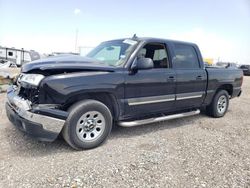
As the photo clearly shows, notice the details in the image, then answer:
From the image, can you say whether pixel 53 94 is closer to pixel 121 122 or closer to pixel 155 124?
pixel 121 122

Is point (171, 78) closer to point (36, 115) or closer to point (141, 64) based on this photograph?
point (141, 64)

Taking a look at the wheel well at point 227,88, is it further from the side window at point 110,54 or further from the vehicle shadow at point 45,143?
the side window at point 110,54

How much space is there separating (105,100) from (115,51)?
1125 millimetres

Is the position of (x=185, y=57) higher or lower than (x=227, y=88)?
higher

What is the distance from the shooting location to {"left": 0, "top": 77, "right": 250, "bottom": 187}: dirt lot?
113 inches

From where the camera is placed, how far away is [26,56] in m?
34.5

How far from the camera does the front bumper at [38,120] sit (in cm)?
324

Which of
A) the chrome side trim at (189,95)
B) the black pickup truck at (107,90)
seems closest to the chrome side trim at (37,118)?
the black pickup truck at (107,90)

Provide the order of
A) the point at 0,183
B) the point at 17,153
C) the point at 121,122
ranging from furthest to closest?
the point at 121,122
the point at 17,153
the point at 0,183

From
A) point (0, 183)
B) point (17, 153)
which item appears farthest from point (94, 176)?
point (17, 153)

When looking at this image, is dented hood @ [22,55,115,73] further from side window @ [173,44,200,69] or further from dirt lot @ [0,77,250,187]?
side window @ [173,44,200,69]

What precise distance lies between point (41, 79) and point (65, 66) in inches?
15.9

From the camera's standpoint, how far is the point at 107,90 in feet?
12.5

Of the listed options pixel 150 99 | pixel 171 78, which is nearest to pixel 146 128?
pixel 150 99
